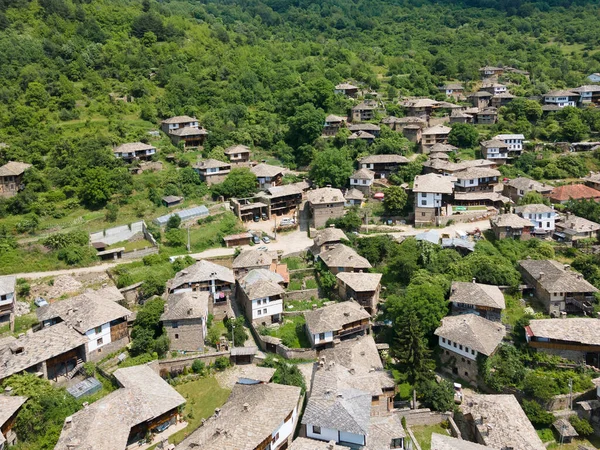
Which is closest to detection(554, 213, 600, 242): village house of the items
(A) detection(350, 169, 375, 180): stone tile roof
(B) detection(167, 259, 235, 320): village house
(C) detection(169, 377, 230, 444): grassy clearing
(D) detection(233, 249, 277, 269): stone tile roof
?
(A) detection(350, 169, 375, 180): stone tile roof

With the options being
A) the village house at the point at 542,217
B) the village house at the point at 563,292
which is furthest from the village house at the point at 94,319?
the village house at the point at 542,217

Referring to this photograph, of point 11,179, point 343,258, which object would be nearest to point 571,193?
point 343,258

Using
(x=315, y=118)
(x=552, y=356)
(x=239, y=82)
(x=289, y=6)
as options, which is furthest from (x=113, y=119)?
(x=289, y=6)

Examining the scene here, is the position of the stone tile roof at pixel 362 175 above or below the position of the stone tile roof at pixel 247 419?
above

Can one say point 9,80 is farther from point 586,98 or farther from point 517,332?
point 586,98

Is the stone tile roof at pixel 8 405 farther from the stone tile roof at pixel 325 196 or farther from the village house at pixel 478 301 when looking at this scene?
the stone tile roof at pixel 325 196

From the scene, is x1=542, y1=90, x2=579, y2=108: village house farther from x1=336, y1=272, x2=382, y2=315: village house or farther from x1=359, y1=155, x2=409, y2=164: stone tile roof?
x1=336, y1=272, x2=382, y2=315: village house
